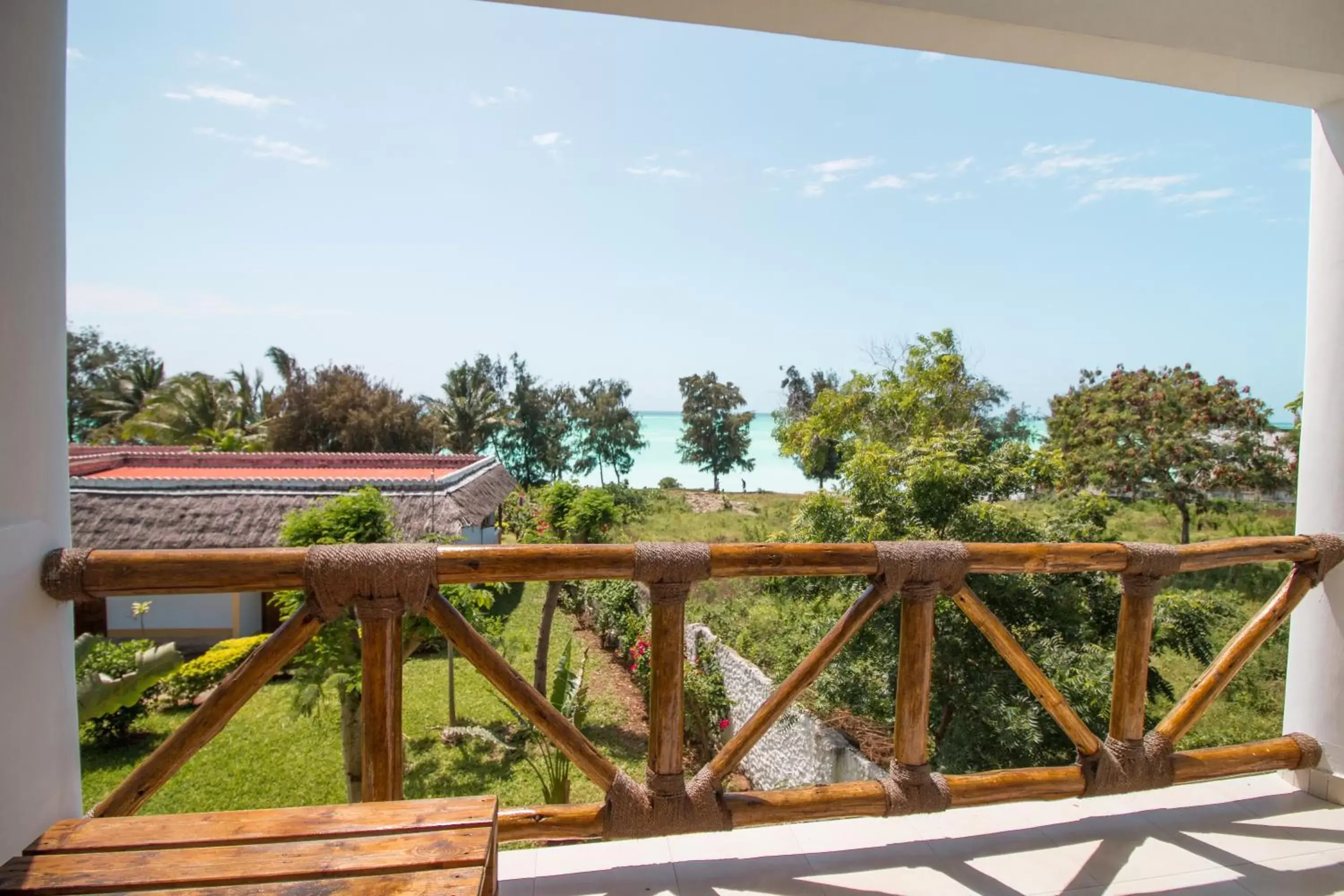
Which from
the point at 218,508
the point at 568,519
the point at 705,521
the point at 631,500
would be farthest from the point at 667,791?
the point at 631,500

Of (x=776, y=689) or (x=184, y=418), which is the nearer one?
(x=776, y=689)

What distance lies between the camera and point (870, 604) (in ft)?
5.40

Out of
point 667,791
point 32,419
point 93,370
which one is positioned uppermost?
point 93,370

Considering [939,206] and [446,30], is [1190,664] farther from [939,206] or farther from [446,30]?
[939,206]

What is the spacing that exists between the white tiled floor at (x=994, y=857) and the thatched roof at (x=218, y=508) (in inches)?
289

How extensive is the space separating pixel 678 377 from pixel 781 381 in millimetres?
8784

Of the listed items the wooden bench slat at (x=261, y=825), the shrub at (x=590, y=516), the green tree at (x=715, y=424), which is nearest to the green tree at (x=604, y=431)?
the green tree at (x=715, y=424)

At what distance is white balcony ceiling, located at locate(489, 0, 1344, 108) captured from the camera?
1526 mm

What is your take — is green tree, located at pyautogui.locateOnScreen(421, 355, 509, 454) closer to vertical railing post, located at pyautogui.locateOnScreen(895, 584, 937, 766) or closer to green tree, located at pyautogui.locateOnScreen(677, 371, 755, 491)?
green tree, located at pyautogui.locateOnScreen(677, 371, 755, 491)

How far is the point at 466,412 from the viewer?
902 inches

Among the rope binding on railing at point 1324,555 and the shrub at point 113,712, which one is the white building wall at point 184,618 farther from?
the rope binding on railing at point 1324,555

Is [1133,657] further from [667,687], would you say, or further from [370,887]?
[370,887]

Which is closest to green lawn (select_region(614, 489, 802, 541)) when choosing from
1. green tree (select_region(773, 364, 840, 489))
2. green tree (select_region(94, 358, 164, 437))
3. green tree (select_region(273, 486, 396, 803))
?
green tree (select_region(773, 364, 840, 489))

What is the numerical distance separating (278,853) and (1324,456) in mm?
2809
